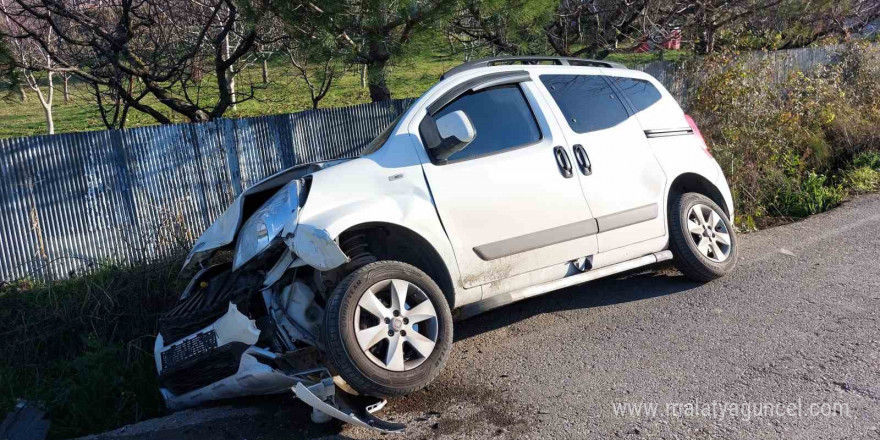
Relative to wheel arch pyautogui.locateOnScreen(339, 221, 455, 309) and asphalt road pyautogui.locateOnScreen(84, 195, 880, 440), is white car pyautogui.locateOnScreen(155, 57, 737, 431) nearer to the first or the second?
wheel arch pyautogui.locateOnScreen(339, 221, 455, 309)

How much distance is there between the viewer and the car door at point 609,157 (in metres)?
5.39

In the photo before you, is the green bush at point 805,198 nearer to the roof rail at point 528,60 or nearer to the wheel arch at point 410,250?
the roof rail at point 528,60

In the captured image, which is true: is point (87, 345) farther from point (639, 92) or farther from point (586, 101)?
point (639, 92)

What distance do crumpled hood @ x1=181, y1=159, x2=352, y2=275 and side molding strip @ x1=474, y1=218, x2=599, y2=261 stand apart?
1222 millimetres

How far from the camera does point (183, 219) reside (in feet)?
26.4

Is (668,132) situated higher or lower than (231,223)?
higher

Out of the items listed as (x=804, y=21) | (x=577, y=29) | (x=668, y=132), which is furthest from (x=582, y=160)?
(x=804, y=21)

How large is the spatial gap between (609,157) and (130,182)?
5361mm

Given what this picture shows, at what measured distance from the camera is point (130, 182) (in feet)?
26.7

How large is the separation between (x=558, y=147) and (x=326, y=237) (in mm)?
1965

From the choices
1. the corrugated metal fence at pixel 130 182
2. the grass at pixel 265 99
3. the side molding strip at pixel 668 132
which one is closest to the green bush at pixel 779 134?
the grass at pixel 265 99

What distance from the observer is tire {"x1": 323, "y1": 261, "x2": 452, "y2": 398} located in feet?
13.3

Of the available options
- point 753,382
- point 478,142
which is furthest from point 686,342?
point 478,142

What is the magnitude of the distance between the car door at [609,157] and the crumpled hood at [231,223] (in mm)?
1730
